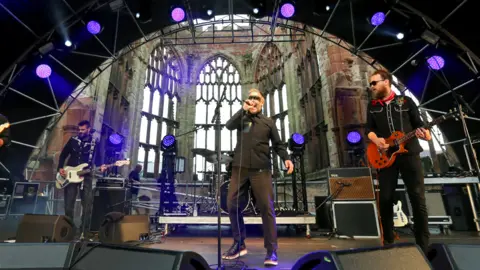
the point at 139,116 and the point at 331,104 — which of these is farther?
the point at 139,116

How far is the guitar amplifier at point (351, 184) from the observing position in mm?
4043

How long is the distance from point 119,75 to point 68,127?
4554 mm

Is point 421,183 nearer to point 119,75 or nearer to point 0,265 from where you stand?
point 0,265

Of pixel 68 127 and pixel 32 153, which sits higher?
pixel 68 127

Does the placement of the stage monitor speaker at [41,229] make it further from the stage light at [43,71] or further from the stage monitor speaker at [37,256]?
the stage light at [43,71]

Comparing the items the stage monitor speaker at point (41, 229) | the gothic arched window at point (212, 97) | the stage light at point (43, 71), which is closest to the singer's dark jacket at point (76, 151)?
the stage monitor speaker at point (41, 229)

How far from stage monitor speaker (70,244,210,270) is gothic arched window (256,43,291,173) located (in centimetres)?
1221

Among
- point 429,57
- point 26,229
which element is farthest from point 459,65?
point 26,229

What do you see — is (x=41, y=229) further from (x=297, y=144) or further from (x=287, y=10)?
(x=287, y=10)

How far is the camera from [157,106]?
14039 mm

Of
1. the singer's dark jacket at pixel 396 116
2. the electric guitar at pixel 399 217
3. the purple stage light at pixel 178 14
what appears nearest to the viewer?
the singer's dark jacket at pixel 396 116

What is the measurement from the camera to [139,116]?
38.8 feet

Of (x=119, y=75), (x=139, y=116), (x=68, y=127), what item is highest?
(x=119, y=75)

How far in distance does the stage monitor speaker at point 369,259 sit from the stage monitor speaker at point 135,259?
502 millimetres
